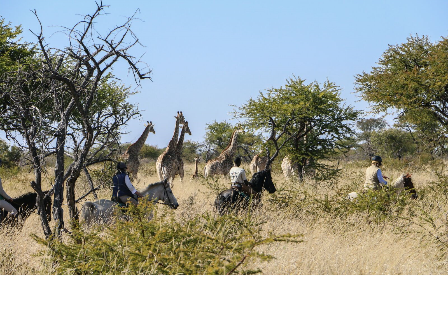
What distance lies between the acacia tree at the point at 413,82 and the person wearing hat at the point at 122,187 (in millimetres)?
14295

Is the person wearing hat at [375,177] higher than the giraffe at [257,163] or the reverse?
the reverse

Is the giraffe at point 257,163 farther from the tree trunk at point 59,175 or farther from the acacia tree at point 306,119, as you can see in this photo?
the tree trunk at point 59,175

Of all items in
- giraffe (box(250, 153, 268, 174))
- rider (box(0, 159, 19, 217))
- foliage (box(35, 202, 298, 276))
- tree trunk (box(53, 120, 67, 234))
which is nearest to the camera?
foliage (box(35, 202, 298, 276))

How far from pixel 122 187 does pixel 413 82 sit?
1507cm

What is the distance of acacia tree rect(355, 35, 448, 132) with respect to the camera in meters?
18.6

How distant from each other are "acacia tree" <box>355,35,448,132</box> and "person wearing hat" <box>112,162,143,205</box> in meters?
14.3

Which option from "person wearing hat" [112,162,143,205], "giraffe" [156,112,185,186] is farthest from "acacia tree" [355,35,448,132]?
"person wearing hat" [112,162,143,205]

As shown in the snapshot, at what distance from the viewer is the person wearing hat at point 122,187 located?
817cm

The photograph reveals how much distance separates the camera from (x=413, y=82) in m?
18.9

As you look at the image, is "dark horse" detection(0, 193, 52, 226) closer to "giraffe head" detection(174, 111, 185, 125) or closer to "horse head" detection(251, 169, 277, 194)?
"horse head" detection(251, 169, 277, 194)

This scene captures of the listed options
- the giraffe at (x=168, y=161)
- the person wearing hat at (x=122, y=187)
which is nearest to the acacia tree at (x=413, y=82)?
the giraffe at (x=168, y=161)

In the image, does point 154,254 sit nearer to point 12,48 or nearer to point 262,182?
point 262,182
